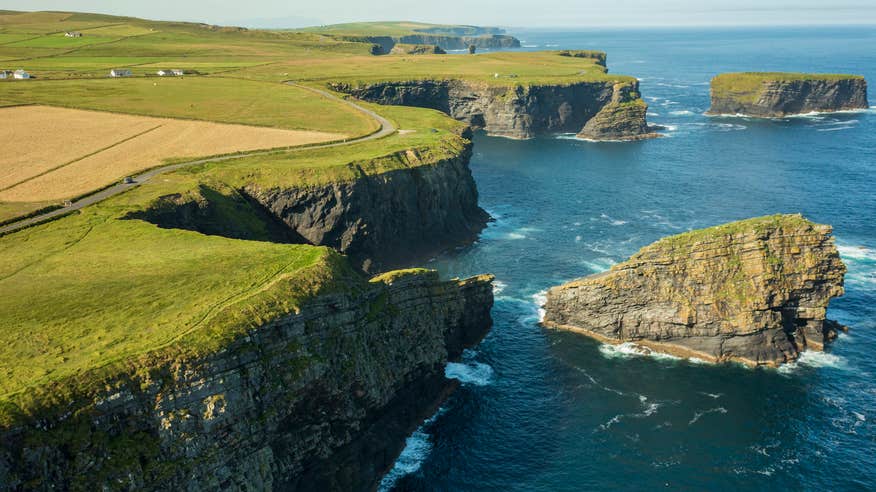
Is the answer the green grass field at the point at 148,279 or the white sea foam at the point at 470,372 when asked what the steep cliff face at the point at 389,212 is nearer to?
the green grass field at the point at 148,279

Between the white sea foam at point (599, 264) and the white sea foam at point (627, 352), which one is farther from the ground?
the white sea foam at point (599, 264)

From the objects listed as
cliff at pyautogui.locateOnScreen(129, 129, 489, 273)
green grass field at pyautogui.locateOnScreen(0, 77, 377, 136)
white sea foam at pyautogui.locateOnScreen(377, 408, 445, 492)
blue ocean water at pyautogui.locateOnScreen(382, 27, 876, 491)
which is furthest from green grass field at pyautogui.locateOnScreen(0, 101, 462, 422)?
green grass field at pyautogui.locateOnScreen(0, 77, 377, 136)

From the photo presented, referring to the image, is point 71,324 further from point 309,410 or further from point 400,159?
point 400,159

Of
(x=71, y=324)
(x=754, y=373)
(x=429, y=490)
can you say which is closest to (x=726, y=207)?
(x=754, y=373)

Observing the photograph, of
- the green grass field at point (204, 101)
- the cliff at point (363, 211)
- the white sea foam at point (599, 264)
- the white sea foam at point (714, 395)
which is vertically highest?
the green grass field at point (204, 101)

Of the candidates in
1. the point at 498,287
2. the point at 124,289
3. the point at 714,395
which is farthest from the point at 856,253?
the point at 124,289

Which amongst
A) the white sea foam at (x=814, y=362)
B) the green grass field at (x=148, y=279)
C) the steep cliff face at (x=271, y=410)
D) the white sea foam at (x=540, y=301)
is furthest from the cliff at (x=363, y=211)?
the white sea foam at (x=814, y=362)

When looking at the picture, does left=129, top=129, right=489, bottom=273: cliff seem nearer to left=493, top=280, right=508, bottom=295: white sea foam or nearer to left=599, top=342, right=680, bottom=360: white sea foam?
left=493, top=280, right=508, bottom=295: white sea foam
